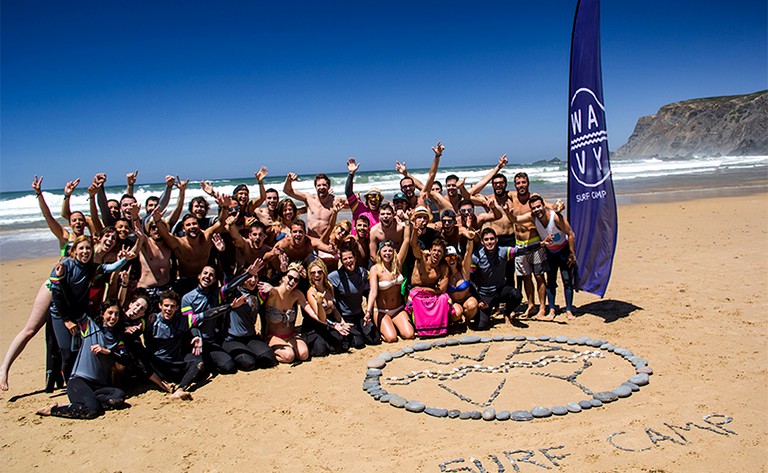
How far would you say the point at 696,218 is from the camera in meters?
16.3

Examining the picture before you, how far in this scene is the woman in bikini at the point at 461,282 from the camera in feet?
24.5

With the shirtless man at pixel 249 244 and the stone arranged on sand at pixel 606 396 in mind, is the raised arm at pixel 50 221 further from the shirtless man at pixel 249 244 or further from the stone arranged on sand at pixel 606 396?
the stone arranged on sand at pixel 606 396

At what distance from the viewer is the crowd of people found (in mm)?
5691

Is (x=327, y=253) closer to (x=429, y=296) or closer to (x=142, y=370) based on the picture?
(x=429, y=296)

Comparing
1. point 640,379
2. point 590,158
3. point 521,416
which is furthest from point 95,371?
point 590,158

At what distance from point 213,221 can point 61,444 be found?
10.9 ft

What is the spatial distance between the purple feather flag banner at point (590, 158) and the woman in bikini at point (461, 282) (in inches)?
64.6

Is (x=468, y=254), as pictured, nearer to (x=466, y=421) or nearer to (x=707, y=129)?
(x=466, y=421)

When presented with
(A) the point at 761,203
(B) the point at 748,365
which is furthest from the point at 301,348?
(A) the point at 761,203

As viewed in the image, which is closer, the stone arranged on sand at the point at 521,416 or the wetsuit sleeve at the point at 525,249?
the stone arranged on sand at the point at 521,416

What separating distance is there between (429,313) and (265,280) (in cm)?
213

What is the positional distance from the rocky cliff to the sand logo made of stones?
86768mm

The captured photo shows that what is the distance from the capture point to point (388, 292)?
745 cm

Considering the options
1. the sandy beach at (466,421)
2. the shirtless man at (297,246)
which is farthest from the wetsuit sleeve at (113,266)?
the shirtless man at (297,246)
